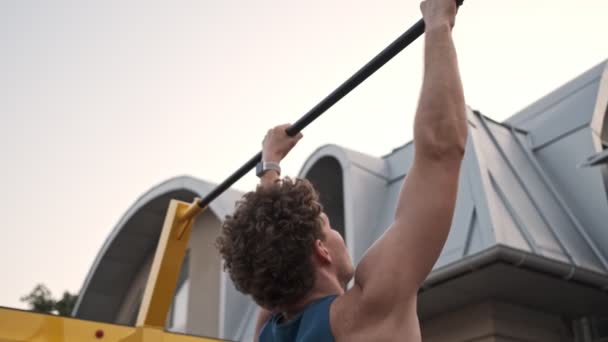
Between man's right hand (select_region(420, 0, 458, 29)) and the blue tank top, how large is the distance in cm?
79

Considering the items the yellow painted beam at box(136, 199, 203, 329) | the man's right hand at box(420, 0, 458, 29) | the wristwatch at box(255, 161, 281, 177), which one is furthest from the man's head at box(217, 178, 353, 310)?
the yellow painted beam at box(136, 199, 203, 329)

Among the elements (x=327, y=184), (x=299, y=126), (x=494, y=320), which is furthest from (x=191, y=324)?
(x=299, y=126)

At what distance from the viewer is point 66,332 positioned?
381 cm

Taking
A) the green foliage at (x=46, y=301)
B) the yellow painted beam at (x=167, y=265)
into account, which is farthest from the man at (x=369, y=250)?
the green foliage at (x=46, y=301)

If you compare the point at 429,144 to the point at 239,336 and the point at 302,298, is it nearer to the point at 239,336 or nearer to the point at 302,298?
the point at 302,298

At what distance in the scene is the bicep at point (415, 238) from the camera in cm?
179

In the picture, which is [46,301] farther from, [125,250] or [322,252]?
[322,252]

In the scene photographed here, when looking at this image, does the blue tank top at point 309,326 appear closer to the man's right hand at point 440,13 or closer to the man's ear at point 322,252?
the man's ear at point 322,252

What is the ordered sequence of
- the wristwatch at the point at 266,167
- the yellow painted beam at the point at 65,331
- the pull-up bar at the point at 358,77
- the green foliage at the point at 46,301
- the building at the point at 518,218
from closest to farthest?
the pull-up bar at the point at 358,77 → the wristwatch at the point at 266,167 → the yellow painted beam at the point at 65,331 → the building at the point at 518,218 → the green foliage at the point at 46,301

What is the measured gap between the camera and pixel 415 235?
5.90 ft

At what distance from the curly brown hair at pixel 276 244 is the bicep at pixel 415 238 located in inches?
10.1

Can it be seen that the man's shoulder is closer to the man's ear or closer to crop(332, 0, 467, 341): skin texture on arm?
crop(332, 0, 467, 341): skin texture on arm

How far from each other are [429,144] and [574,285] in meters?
6.02

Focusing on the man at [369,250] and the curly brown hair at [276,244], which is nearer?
the man at [369,250]
